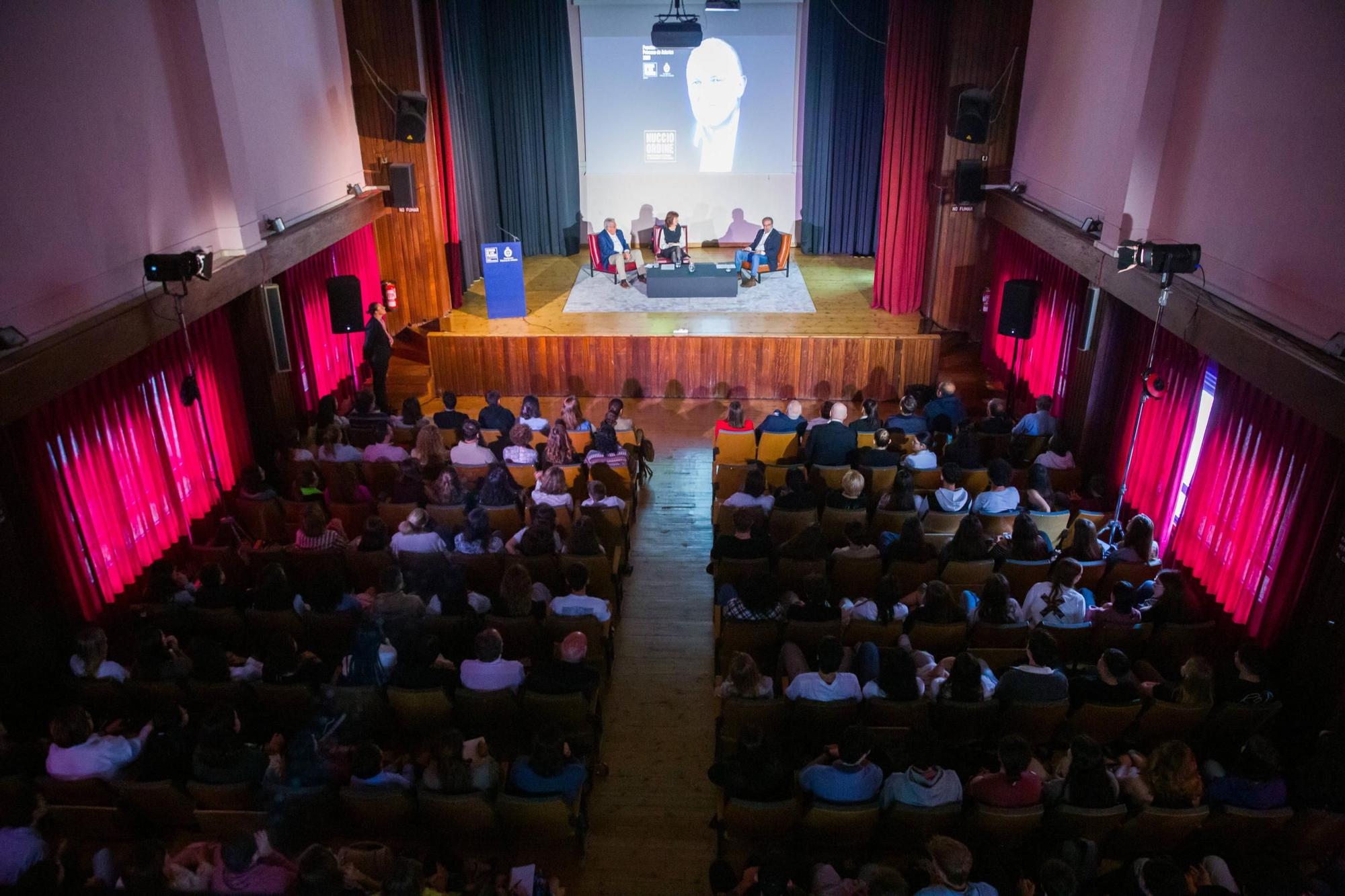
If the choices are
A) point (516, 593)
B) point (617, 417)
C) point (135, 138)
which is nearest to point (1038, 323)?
point (617, 417)

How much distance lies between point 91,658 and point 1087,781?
5.09 metres

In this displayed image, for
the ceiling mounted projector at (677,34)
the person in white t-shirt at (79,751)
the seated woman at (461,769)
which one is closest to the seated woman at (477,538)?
the seated woman at (461,769)

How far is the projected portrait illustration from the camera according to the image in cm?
1338

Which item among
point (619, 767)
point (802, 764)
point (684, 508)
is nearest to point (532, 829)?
point (619, 767)

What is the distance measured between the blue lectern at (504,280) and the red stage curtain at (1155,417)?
22.2ft

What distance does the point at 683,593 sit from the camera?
6586mm

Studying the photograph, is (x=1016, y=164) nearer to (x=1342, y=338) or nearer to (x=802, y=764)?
(x=1342, y=338)

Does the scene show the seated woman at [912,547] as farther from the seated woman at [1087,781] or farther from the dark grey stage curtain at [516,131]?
the dark grey stage curtain at [516,131]

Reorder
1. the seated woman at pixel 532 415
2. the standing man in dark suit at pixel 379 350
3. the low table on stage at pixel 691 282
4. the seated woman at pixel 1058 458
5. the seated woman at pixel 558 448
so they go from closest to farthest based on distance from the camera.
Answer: the seated woman at pixel 558 448 → the seated woman at pixel 1058 458 → the seated woman at pixel 532 415 → the standing man in dark suit at pixel 379 350 → the low table on stage at pixel 691 282

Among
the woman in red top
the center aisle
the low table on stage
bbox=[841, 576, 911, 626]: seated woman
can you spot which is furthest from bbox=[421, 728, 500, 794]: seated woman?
the low table on stage

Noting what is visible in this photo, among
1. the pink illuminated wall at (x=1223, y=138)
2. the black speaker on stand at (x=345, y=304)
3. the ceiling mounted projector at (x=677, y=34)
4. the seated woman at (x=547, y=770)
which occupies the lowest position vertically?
the seated woman at (x=547, y=770)

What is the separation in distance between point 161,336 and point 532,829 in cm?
463

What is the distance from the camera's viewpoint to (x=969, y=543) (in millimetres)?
5672

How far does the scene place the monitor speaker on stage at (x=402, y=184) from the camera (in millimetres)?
10461
